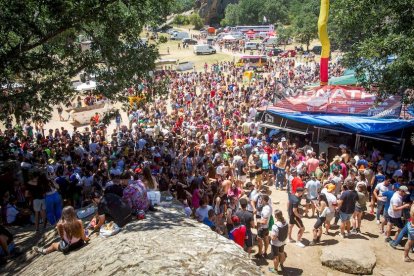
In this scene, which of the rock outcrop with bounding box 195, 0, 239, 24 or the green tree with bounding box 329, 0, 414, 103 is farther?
the rock outcrop with bounding box 195, 0, 239, 24

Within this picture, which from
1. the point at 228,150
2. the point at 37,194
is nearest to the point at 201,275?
the point at 37,194

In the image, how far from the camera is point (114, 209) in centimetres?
691

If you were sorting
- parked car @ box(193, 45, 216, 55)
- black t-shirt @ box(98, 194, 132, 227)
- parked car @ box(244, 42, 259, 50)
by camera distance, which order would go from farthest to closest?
parked car @ box(244, 42, 259, 50), parked car @ box(193, 45, 216, 55), black t-shirt @ box(98, 194, 132, 227)

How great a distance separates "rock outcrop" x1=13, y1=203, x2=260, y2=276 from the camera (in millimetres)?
5688

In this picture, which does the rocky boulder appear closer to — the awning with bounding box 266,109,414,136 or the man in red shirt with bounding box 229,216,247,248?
the man in red shirt with bounding box 229,216,247,248

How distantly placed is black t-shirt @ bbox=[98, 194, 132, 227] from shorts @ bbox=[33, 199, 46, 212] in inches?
98.9

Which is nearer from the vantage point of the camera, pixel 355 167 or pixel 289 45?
pixel 355 167

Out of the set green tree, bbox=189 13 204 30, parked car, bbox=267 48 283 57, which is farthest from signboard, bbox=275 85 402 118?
green tree, bbox=189 13 204 30

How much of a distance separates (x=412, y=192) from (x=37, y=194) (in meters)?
9.87

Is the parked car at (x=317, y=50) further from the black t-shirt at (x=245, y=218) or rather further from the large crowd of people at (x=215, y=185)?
the black t-shirt at (x=245, y=218)

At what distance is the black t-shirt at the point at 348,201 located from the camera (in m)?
9.50

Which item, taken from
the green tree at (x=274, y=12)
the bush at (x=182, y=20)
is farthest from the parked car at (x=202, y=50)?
the bush at (x=182, y=20)

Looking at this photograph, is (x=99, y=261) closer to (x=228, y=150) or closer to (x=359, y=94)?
(x=228, y=150)

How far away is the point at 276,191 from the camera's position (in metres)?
13.6
